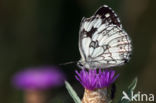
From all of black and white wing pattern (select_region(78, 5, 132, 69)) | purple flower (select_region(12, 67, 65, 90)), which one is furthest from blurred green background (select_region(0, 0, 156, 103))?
black and white wing pattern (select_region(78, 5, 132, 69))

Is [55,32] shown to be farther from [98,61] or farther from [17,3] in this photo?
[98,61]

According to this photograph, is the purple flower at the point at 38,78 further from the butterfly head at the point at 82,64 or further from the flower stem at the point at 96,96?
the flower stem at the point at 96,96

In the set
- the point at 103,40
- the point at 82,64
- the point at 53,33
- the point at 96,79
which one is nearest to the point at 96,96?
the point at 96,79

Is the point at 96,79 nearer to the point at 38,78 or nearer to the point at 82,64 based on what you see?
the point at 82,64

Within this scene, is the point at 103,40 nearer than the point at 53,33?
Yes

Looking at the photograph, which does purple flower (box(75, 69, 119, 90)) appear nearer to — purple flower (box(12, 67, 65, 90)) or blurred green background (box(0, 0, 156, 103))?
purple flower (box(12, 67, 65, 90))

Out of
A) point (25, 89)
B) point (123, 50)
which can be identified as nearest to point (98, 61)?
point (123, 50)
